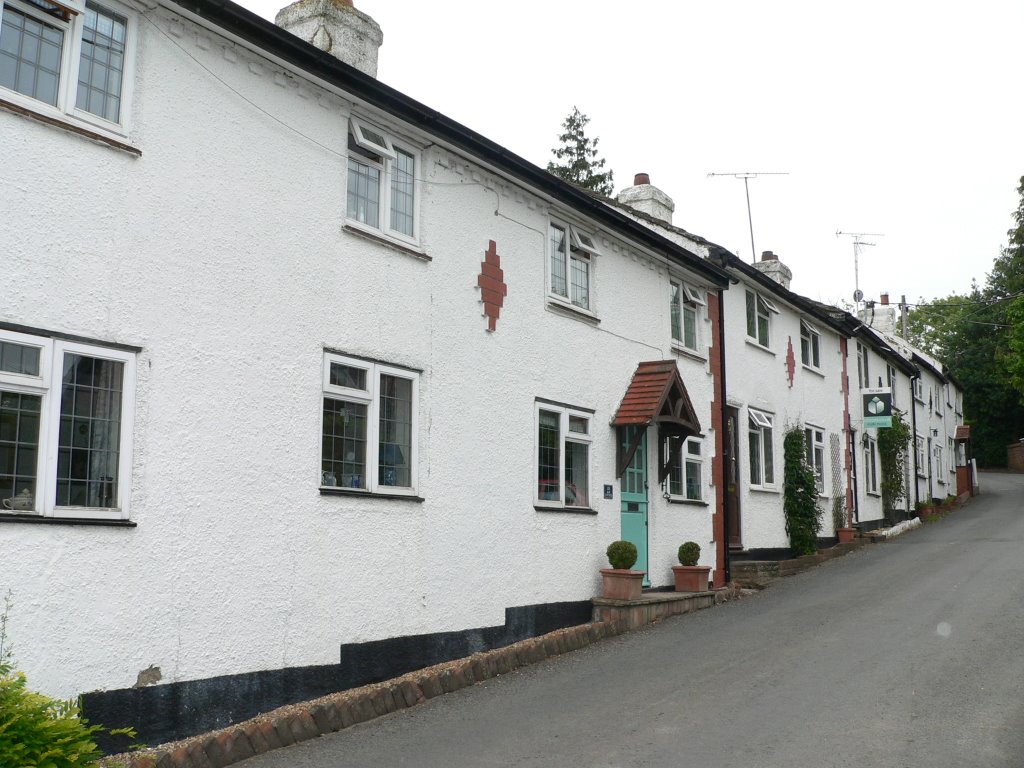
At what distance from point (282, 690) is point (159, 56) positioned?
558 centimetres

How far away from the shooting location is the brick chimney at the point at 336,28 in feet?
37.0

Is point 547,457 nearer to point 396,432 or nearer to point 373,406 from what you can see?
point 396,432

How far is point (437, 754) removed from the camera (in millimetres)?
7926

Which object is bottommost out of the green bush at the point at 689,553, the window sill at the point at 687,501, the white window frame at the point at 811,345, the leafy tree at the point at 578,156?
the green bush at the point at 689,553

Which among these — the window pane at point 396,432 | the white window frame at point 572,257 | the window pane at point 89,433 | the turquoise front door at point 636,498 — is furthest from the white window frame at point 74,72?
the turquoise front door at point 636,498

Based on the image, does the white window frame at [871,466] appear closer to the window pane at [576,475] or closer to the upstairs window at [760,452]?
the upstairs window at [760,452]

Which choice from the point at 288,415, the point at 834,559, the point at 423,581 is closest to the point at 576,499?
the point at 423,581

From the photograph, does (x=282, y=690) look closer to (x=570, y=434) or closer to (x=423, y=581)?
(x=423, y=581)

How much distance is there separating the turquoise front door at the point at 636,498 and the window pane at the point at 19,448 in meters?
9.35

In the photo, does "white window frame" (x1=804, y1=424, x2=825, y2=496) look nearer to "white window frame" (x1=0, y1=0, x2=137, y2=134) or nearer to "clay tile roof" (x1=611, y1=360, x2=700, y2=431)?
"clay tile roof" (x1=611, y1=360, x2=700, y2=431)

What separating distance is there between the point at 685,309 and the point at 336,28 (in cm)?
882

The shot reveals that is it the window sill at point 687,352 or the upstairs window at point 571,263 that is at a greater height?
the upstairs window at point 571,263

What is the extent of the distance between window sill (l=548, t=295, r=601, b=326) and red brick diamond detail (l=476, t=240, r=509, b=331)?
1183 millimetres

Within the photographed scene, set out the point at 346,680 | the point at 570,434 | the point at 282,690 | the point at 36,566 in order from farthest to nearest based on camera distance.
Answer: the point at 570,434 < the point at 346,680 < the point at 282,690 < the point at 36,566
